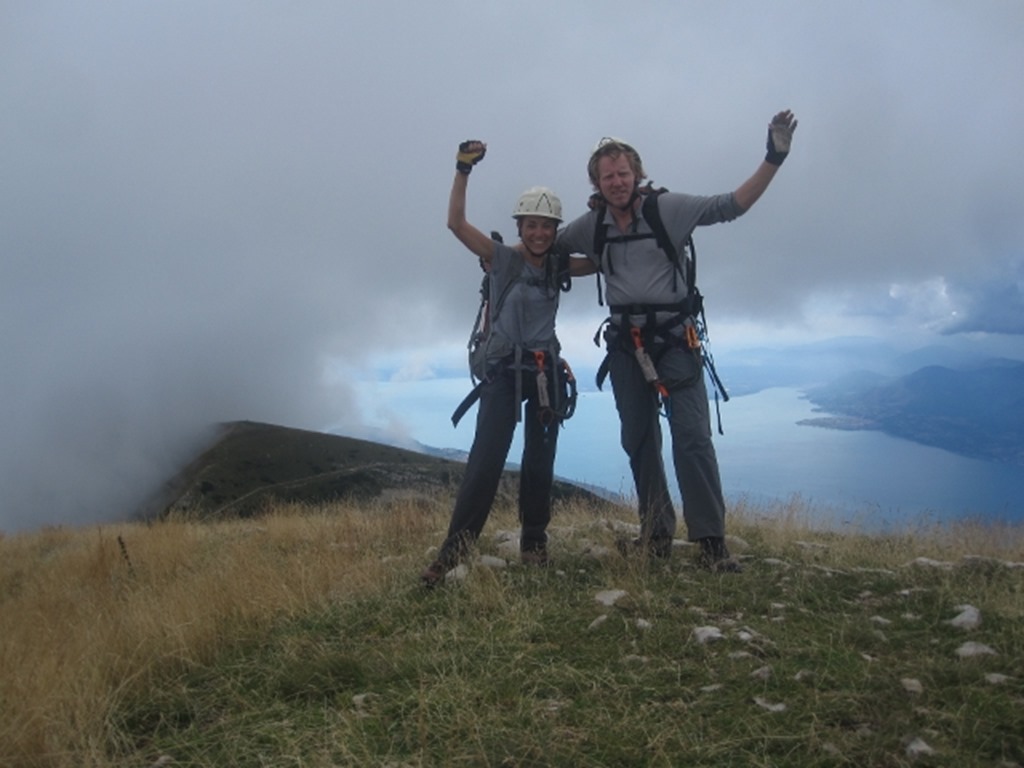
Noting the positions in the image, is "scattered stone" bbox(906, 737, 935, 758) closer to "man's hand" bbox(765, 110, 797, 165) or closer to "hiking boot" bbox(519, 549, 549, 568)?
"hiking boot" bbox(519, 549, 549, 568)

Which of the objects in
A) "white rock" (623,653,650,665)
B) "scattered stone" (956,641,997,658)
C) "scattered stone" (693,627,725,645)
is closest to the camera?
"scattered stone" (956,641,997,658)

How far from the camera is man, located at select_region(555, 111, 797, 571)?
611 cm

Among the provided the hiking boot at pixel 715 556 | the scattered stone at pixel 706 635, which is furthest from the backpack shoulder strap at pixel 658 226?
the scattered stone at pixel 706 635

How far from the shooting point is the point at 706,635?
440 centimetres

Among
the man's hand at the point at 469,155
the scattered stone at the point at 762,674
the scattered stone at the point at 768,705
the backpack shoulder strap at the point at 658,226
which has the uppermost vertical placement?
the man's hand at the point at 469,155

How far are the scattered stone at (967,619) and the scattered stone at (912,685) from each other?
3.26ft

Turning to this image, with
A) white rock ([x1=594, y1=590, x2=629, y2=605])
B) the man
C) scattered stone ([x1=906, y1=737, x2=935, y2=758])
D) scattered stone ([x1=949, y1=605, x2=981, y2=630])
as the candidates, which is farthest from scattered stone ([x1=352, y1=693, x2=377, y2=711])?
scattered stone ([x1=949, y1=605, x2=981, y2=630])

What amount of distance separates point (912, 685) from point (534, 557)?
10.8 feet

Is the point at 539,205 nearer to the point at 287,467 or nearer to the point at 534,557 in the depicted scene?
the point at 534,557

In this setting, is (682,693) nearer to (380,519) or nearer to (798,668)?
(798,668)

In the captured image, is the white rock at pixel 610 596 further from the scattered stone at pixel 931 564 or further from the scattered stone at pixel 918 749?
the scattered stone at pixel 931 564

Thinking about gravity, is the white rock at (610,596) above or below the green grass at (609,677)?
above

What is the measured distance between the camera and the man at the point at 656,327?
611 cm

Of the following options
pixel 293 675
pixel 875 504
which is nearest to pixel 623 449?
pixel 293 675
